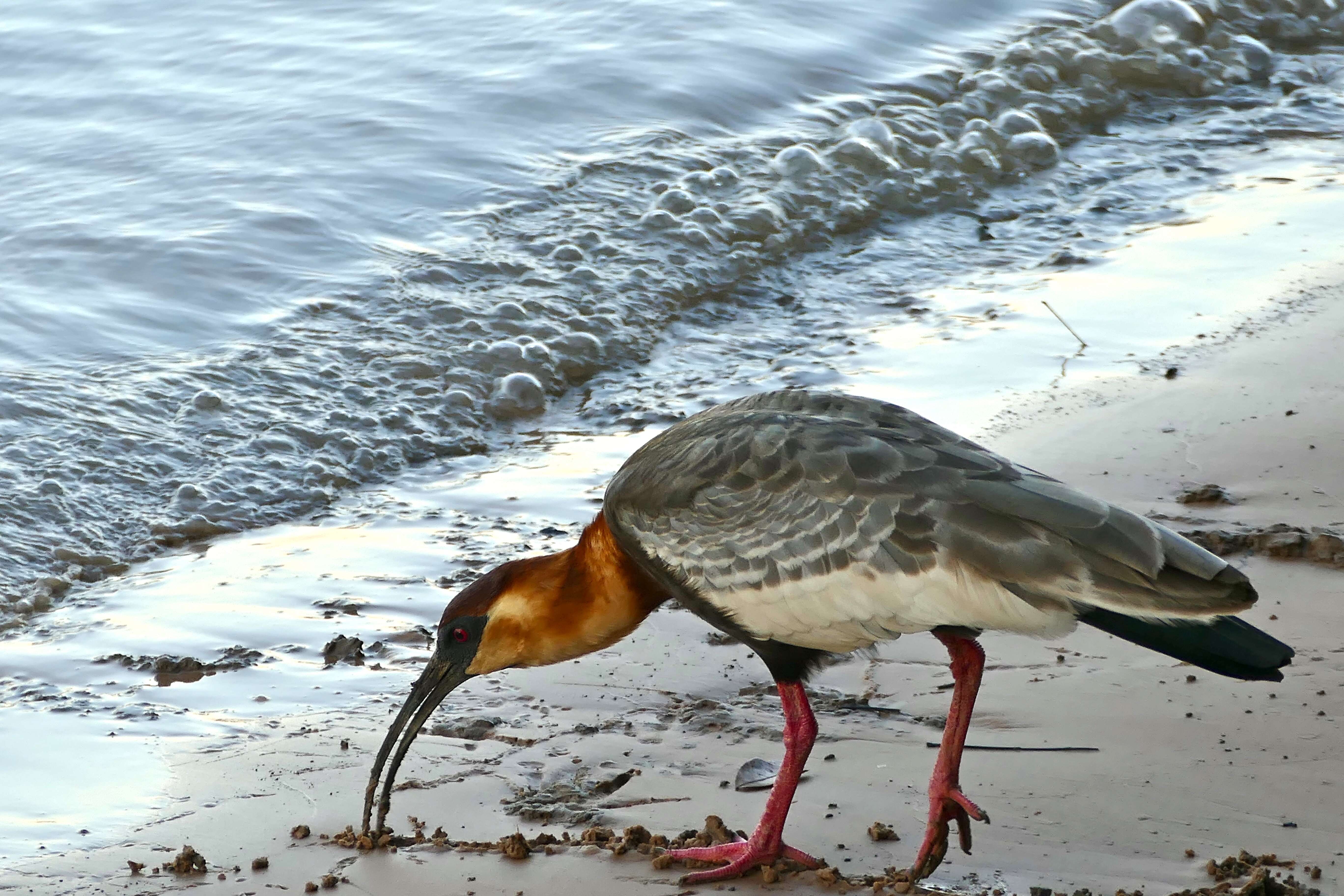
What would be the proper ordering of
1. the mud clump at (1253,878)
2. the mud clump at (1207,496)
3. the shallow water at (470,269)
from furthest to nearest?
the shallow water at (470,269)
the mud clump at (1207,496)
the mud clump at (1253,878)

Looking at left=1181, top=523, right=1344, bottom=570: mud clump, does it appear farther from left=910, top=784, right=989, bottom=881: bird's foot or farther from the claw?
the claw

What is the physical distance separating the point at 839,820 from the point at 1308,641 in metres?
1.58

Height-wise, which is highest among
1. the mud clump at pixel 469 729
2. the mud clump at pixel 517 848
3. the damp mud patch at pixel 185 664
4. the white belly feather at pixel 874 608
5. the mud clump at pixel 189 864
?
the white belly feather at pixel 874 608

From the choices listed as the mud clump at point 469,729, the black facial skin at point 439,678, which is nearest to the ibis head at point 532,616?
the black facial skin at point 439,678

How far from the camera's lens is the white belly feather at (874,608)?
3.62 metres

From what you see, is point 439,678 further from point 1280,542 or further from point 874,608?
point 1280,542

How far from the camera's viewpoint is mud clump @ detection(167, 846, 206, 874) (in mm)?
3799

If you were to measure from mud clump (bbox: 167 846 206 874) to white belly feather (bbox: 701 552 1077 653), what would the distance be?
149 cm

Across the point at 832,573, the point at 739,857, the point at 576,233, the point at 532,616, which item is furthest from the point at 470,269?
the point at 739,857

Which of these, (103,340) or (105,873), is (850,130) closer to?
(103,340)

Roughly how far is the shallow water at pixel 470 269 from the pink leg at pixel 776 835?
4.01ft

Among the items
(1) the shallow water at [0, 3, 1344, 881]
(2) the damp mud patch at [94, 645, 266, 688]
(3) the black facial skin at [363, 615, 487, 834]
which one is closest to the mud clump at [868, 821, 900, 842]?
(3) the black facial skin at [363, 615, 487, 834]

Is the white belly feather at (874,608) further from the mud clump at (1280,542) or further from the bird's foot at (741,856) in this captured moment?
the mud clump at (1280,542)

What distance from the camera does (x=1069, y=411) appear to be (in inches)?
247
